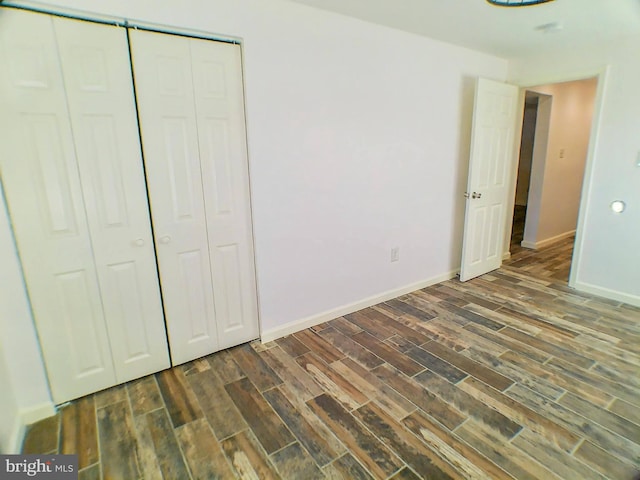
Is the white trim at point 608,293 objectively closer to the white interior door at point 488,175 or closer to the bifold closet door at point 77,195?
the white interior door at point 488,175

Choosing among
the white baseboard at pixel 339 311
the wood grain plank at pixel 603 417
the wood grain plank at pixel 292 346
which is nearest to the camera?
the wood grain plank at pixel 603 417

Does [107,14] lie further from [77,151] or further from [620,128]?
[620,128]

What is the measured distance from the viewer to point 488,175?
11.7 feet

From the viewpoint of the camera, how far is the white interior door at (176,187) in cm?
188

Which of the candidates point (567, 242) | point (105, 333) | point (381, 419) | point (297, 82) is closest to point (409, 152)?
point (297, 82)

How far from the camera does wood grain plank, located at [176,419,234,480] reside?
150cm

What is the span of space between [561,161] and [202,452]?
5412 millimetres

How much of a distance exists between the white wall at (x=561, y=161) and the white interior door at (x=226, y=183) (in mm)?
3939

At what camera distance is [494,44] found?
311cm

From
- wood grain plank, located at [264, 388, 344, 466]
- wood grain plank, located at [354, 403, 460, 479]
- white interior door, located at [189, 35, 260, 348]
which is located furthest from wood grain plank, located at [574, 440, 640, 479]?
→ white interior door, located at [189, 35, 260, 348]

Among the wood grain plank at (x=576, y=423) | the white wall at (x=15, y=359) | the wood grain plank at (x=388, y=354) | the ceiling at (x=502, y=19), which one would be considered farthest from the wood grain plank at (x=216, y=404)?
the ceiling at (x=502, y=19)

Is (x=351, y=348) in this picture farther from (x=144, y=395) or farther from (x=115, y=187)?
(x=115, y=187)

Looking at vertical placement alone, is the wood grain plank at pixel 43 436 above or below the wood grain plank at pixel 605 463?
above

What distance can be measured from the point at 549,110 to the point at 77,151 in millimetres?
5075
